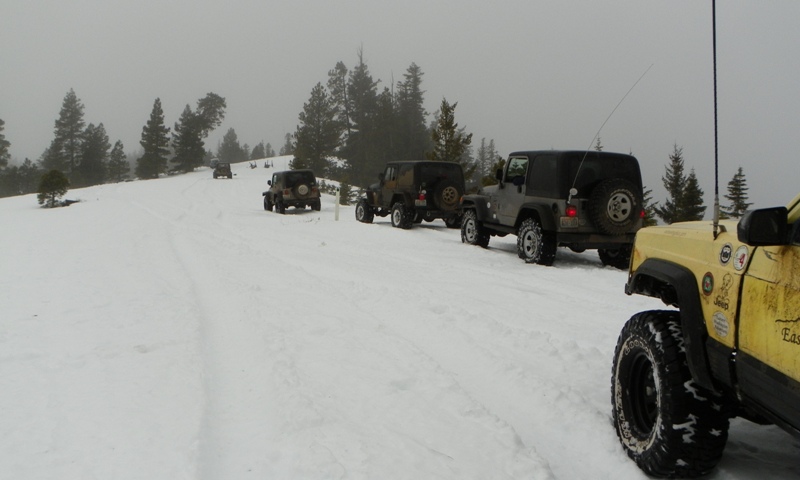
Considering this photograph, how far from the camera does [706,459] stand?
106 inches

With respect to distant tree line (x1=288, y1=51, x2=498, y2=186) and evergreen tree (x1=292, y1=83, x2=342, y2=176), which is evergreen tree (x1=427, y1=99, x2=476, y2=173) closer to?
distant tree line (x1=288, y1=51, x2=498, y2=186)

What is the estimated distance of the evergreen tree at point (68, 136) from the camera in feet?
268

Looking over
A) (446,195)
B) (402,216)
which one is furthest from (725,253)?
(402,216)

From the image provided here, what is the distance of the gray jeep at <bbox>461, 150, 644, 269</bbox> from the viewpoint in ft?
30.0

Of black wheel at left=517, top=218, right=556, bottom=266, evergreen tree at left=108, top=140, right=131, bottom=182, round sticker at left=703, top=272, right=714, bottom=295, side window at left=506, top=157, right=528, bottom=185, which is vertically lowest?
black wheel at left=517, top=218, right=556, bottom=266

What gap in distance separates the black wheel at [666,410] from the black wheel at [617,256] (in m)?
6.98

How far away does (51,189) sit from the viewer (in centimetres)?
2678

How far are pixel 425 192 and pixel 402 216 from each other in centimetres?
104

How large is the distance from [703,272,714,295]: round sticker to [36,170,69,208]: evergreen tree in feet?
101

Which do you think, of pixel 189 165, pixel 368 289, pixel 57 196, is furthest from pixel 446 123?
pixel 189 165

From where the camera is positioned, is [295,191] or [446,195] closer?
[446,195]

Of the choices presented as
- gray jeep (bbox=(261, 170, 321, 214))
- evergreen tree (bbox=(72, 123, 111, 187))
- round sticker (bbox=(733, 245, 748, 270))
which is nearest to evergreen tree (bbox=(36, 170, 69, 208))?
gray jeep (bbox=(261, 170, 321, 214))

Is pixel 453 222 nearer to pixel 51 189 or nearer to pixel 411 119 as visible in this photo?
pixel 51 189

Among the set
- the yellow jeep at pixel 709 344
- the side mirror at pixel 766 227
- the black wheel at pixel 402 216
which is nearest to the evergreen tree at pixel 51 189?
the black wheel at pixel 402 216
